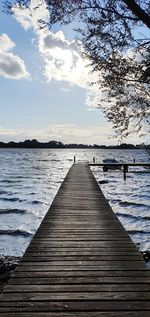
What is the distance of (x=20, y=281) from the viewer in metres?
6.35

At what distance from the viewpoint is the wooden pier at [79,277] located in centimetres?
534

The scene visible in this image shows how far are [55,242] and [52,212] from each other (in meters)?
4.10

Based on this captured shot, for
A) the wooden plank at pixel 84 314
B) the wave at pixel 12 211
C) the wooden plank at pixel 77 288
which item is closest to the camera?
the wooden plank at pixel 84 314

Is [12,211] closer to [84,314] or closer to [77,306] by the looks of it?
[77,306]

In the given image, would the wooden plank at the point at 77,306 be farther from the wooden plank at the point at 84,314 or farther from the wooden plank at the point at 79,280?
the wooden plank at the point at 79,280

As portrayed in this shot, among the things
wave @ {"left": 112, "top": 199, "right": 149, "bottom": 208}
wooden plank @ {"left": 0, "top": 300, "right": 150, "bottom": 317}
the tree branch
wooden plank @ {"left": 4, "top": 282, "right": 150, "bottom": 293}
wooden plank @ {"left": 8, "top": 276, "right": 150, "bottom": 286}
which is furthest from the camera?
wave @ {"left": 112, "top": 199, "right": 149, "bottom": 208}

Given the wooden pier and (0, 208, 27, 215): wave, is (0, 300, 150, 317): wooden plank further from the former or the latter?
(0, 208, 27, 215): wave

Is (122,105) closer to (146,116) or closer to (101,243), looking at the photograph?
(146,116)

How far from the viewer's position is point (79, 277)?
6586 mm

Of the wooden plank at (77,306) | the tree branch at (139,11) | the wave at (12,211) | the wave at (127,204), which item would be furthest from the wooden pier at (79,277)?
the wave at (127,204)

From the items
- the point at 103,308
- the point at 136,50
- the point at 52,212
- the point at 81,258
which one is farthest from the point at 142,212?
the point at 103,308

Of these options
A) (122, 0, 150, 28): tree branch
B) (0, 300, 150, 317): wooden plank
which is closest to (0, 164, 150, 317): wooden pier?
(0, 300, 150, 317): wooden plank

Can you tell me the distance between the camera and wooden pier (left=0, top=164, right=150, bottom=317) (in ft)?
17.5

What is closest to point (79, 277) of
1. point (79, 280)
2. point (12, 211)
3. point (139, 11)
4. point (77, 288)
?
point (79, 280)
